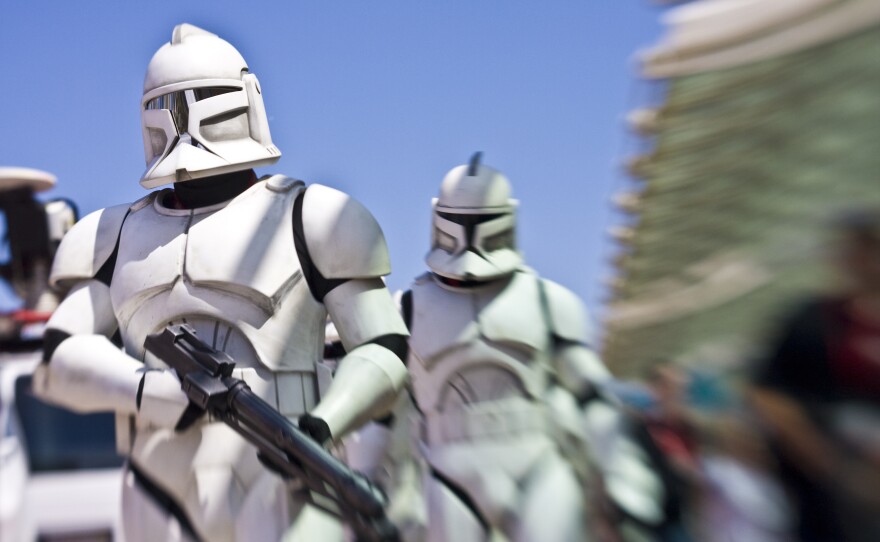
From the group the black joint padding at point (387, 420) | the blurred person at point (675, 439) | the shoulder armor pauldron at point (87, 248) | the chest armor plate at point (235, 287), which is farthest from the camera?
the black joint padding at point (387, 420)

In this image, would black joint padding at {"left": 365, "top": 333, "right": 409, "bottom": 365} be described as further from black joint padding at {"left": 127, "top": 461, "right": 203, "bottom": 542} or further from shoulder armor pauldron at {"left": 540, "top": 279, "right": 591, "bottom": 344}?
shoulder armor pauldron at {"left": 540, "top": 279, "right": 591, "bottom": 344}

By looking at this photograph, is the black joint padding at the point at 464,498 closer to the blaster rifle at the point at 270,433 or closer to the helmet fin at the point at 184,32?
the blaster rifle at the point at 270,433

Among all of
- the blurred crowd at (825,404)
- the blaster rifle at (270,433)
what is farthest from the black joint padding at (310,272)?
the blurred crowd at (825,404)

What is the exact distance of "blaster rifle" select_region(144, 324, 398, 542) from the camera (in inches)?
186

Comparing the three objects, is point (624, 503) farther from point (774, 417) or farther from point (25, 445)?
point (25, 445)

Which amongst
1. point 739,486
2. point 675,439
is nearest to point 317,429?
point 739,486

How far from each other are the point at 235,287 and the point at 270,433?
1.80 feet

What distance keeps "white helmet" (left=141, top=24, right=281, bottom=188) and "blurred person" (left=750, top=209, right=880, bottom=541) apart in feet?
7.68

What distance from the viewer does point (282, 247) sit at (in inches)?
201

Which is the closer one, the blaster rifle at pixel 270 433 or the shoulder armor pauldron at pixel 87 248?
the blaster rifle at pixel 270 433

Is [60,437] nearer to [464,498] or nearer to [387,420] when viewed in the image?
[464,498]

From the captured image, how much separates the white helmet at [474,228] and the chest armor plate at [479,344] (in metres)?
0.11

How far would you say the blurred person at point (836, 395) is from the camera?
9.96ft

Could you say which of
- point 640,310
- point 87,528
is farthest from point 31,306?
point 640,310
